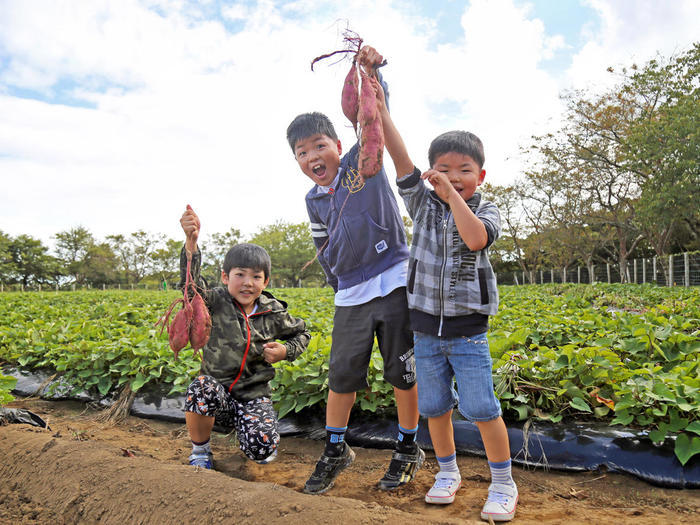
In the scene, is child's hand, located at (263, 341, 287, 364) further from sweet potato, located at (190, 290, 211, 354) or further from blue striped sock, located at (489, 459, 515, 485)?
blue striped sock, located at (489, 459, 515, 485)

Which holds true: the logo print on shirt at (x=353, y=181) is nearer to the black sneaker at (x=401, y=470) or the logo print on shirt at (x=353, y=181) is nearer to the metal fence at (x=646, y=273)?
the black sneaker at (x=401, y=470)

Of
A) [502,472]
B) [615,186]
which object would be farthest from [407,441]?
[615,186]

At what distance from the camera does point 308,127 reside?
237cm

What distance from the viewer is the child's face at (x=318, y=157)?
2.38 metres

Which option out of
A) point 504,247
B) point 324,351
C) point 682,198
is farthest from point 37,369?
point 504,247

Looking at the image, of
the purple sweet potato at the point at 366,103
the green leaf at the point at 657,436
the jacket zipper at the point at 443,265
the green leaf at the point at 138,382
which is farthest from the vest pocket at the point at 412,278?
the green leaf at the point at 138,382

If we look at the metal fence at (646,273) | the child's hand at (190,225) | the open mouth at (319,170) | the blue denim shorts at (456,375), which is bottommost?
the blue denim shorts at (456,375)

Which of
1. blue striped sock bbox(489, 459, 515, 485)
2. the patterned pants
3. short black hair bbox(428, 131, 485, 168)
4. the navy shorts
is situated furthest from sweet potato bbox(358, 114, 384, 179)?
the patterned pants

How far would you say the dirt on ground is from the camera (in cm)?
184

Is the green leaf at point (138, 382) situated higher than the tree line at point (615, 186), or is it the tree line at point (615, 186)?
the tree line at point (615, 186)

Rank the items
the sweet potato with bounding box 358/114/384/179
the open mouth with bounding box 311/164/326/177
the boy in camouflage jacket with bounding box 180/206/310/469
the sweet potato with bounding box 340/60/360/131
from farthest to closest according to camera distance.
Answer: the boy in camouflage jacket with bounding box 180/206/310/469
the open mouth with bounding box 311/164/326/177
the sweet potato with bounding box 340/60/360/131
the sweet potato with bounding box 358/114/384/179

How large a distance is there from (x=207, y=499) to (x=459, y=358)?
113cm

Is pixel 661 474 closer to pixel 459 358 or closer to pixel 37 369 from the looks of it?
pixel 459 358

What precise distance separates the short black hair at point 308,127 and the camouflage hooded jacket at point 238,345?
2.95ft
